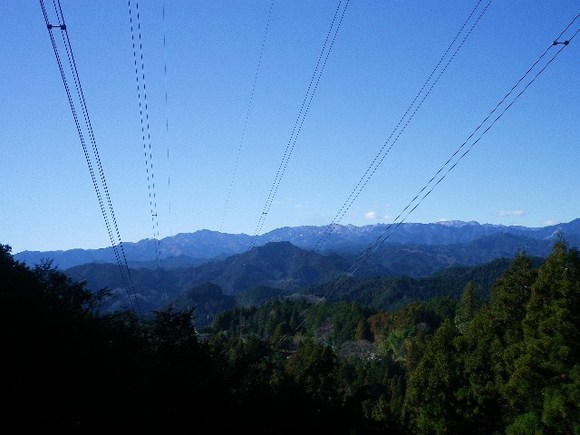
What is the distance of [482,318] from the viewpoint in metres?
35.4

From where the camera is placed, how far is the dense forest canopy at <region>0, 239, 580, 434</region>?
10961mm

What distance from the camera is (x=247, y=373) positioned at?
1739 cm

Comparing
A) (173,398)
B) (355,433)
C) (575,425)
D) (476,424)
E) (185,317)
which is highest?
(185,317)

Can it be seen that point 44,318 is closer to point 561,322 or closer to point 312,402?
point 312,402

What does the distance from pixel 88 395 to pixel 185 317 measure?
5.91 meters

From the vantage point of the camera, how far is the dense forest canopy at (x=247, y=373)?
432 inches

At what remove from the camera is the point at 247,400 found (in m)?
15.6

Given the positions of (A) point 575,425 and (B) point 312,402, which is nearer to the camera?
(B) point 312,402

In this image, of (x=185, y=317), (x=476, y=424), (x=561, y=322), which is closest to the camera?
(x=185, y=317)

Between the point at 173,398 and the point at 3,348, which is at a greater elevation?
the point at 3,348

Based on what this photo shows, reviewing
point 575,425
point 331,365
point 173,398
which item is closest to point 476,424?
point 575,425

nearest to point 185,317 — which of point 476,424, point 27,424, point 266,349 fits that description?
point 266,349

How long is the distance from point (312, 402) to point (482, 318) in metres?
22.2

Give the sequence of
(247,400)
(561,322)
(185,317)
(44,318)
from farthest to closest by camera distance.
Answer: (561,322), (185,317), (247,400), (44,318)
